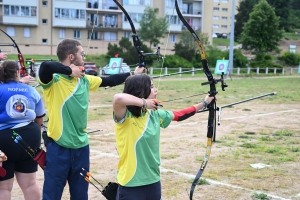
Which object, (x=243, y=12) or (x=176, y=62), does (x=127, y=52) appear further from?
(x=243, y=12)

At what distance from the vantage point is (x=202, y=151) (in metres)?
7.68

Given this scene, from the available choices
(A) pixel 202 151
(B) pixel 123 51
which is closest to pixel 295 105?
(A) pixel 202 151

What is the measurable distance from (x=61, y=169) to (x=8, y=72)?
1.02 metres

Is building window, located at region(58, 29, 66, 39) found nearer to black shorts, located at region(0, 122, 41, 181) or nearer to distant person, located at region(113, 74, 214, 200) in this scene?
black shorts, located at region(0, 122, 41, 181)

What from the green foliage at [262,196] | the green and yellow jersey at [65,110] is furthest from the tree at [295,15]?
the green and yellow jersey at [65,110]

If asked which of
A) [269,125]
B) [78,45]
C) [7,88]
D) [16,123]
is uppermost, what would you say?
[78,45]

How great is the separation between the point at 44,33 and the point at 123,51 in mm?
11597

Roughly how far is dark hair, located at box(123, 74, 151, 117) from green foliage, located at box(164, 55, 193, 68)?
118ft

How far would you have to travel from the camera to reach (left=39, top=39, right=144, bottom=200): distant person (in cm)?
381

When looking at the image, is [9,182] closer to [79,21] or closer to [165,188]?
[165,188]

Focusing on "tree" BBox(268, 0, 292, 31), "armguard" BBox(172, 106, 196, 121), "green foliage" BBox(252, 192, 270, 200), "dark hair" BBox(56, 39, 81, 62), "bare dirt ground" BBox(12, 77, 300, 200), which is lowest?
"bare dirt ground" BBox(12, 77, 300, 200)

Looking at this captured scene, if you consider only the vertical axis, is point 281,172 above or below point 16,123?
below

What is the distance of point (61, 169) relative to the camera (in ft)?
12.5

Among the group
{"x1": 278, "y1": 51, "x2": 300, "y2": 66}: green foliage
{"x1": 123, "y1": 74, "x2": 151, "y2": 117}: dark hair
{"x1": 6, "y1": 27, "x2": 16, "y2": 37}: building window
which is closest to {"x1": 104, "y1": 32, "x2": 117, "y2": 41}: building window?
{"x1": 6, "y1": 27, "x2": 16, "y2": 37}: building window
